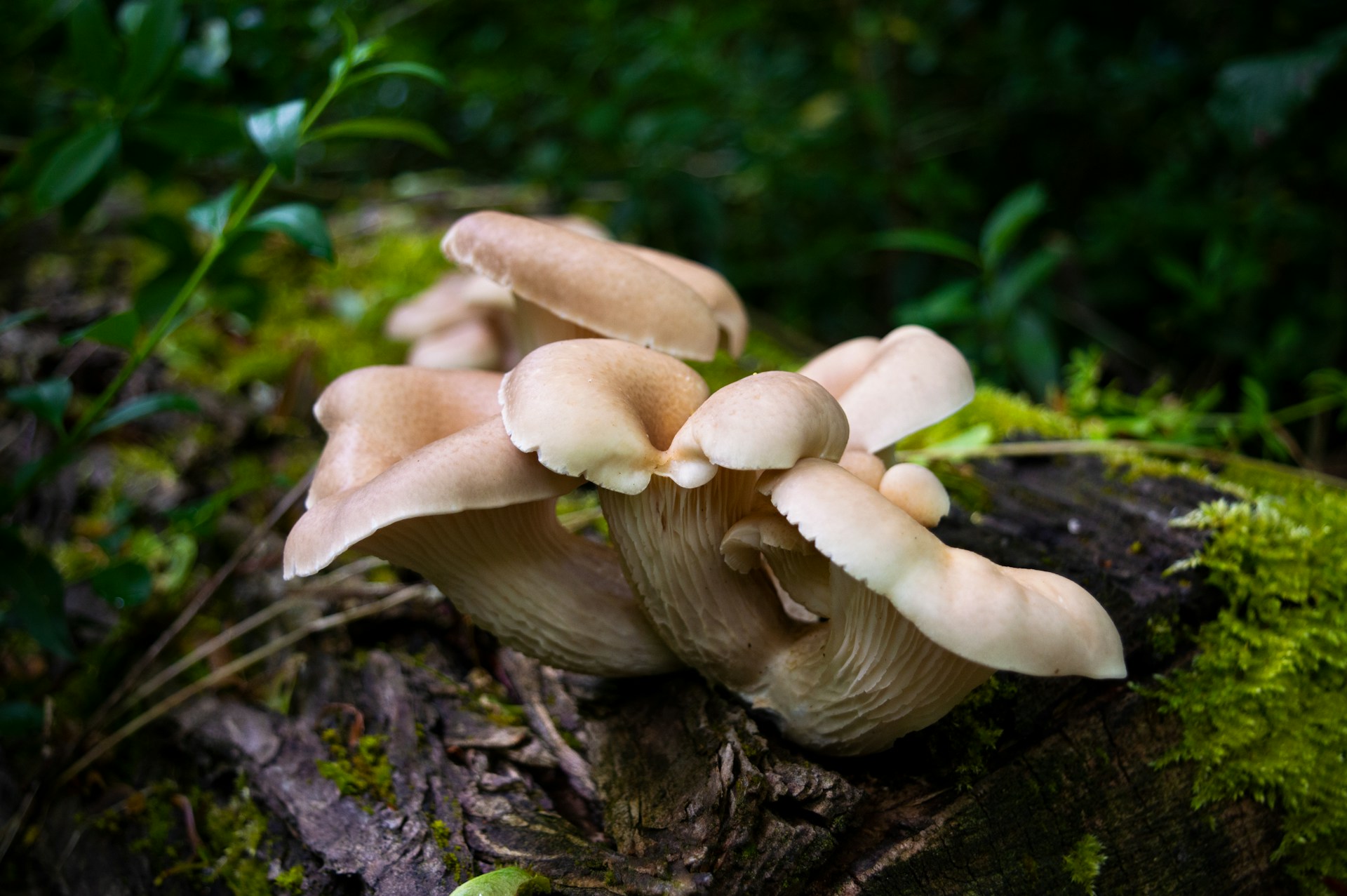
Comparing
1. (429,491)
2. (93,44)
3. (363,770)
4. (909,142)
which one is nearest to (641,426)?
(429,491)

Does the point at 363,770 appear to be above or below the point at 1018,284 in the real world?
below

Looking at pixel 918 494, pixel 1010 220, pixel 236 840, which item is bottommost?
pixel 236 840

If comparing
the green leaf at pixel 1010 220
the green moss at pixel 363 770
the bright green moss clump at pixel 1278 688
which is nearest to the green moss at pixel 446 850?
the green moss at pixel 363 770

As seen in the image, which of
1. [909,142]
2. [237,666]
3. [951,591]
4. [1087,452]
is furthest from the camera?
[909,142]

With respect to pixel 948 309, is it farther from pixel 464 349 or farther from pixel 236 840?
pixel 236 840

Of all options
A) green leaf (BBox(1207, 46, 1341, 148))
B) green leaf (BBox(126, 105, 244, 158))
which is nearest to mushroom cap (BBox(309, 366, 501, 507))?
green leaf (BBox(126, 105, 244, 158))
